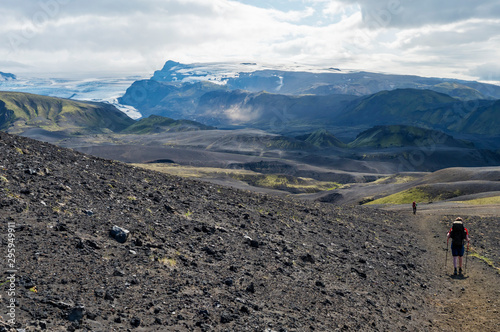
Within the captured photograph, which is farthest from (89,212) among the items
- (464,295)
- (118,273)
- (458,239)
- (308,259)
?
(458,239)

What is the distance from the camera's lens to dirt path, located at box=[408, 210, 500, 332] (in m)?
13.7

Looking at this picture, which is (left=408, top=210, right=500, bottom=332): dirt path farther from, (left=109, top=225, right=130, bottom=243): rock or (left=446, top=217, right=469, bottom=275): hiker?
(left=109, top=225, right=130, bottom=243): rock

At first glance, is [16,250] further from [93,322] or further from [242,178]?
[242,178]

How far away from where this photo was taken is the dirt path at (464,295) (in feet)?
44.9

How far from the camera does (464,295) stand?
16.8 m

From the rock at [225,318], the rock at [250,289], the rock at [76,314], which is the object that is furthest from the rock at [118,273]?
the rock at [250,289]

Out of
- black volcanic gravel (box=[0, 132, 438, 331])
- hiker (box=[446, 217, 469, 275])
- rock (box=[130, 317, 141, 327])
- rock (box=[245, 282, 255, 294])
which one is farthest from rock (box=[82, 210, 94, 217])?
hiker (box=[446, 217, 469, 275])

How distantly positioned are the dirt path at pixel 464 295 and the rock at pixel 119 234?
443 inches

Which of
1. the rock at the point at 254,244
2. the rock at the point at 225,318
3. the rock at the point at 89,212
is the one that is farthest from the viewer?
the rock at the point at 254,244

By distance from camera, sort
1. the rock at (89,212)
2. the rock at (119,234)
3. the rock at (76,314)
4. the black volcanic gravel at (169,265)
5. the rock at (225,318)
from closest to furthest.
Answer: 1. the rock at (76,314)
2. the black volcanic gravel at (169,265)
3. the rock at (225,318)
4. the rock at (119,234)
5. the rock at (89,212)

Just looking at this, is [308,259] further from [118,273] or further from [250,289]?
[118,273]

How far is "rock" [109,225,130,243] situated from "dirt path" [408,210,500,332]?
36.9 feet

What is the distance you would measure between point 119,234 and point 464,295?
590 inches

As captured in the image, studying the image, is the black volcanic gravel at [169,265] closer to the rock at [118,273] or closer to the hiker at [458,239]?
the rock at [118,273]
